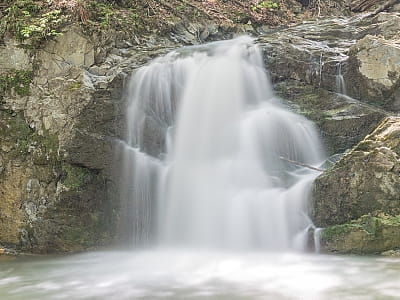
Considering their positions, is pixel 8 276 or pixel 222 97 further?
pixel 222 97

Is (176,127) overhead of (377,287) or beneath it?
overhead

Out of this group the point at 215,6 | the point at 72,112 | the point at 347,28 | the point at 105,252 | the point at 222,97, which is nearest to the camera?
the point at 105,252

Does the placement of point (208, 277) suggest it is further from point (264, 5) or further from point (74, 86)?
point (264, 5)

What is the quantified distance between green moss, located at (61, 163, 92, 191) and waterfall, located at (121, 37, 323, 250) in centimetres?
71

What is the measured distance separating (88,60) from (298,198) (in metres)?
4.86

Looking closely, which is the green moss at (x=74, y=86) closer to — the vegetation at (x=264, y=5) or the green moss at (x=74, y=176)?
the green moss at (x=74, y=176)

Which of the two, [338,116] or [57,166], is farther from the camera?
[57,166]

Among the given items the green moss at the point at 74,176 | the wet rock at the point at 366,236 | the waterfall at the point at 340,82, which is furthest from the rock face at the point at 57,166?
the waterfall at the point at 340,82

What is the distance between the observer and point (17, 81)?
7793mm

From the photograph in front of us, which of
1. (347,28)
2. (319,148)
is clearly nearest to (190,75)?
(319,148)

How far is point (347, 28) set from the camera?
33.5 feet

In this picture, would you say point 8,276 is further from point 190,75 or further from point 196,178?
point 190,75

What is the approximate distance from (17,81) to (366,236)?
6459 millimetres

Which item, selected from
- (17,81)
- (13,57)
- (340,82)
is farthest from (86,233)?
(340,82)
